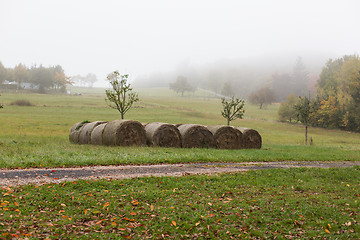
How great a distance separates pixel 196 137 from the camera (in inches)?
1106

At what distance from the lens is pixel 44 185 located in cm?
1212

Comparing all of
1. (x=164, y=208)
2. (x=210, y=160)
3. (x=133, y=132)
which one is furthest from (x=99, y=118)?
(x=164, y=208)

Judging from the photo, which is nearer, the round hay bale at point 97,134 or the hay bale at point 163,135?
the round hay bale at point 97,134

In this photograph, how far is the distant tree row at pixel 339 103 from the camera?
214ft

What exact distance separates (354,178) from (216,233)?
1087 centimetres

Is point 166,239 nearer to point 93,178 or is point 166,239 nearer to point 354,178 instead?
point 93,178

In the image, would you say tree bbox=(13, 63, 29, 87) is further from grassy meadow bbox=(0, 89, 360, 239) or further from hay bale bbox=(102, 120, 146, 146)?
grassy meadow bbox=(0, 89, 360, 239)

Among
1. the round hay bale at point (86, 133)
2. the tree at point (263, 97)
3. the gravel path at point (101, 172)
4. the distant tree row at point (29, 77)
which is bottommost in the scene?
the gravel path at point (101, 172)

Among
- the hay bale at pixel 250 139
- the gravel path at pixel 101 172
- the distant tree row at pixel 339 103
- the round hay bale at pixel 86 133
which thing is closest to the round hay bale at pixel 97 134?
the round hay bale at pixel 86 133

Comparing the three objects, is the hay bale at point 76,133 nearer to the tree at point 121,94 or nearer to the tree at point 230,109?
the tree at point 121,94

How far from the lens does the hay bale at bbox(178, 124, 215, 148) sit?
27.8 meters

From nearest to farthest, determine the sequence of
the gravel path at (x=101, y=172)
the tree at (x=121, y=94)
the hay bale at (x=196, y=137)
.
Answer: the gravel path at (x=101, y=172), the hay bale at (x=196, y=137), the tree at (x=121, y=94)

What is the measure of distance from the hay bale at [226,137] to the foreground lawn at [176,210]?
14.4m

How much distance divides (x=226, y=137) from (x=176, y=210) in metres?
19.0
